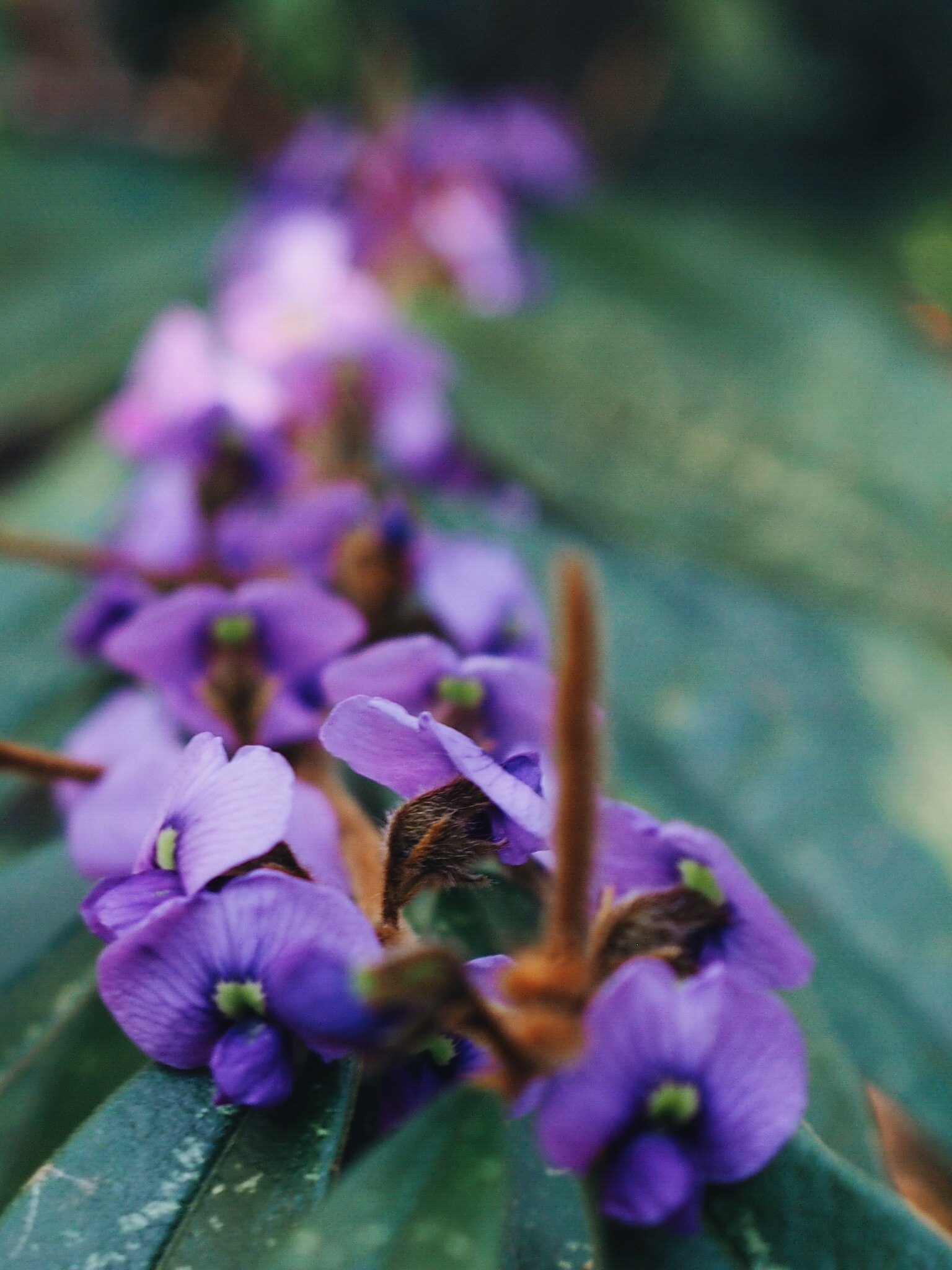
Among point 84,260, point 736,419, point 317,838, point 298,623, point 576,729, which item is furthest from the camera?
point 84,260

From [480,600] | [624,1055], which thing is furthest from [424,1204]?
[480,600]

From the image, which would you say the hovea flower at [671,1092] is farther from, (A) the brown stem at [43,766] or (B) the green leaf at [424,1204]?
(A) the brown stem at [43,766]

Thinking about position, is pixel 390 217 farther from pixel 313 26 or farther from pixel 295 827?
pixel 295 827

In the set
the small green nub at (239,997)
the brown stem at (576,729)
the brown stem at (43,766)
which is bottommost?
the brown stem at (43,766)

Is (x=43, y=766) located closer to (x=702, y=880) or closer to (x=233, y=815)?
(x=233, y=815)

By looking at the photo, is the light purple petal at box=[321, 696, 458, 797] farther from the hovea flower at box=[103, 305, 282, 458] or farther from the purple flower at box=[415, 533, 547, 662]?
the hovea flower at box=[103, 305, 282, 458]

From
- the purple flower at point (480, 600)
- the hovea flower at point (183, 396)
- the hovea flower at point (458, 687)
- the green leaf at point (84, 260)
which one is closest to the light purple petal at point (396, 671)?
the hovea flower at point (458, 687)

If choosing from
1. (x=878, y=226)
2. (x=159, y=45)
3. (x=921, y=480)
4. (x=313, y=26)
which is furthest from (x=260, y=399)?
(x=159, y=45)

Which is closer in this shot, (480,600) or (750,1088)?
(750,1088)
